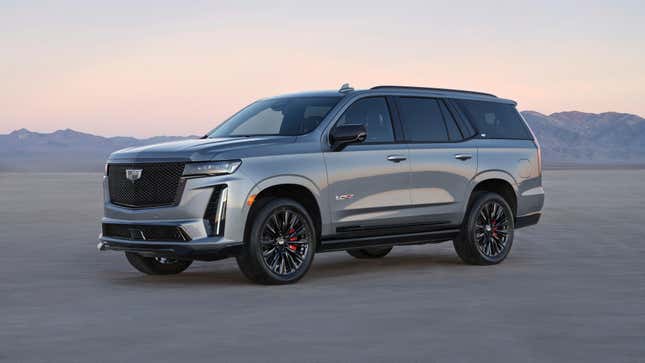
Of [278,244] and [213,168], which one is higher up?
[213,168]

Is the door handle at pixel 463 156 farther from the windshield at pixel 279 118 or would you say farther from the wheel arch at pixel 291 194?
the wheel arch at pixel 291 194

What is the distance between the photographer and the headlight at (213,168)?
10.7 metres

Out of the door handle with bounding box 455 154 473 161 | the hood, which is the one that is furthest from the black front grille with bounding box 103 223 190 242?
the door handle with bounding box 455 154 473 161

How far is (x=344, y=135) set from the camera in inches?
443

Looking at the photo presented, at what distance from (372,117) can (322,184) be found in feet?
4.09

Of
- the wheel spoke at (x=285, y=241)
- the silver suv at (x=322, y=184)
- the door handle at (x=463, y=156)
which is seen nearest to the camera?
the silver suv at (x=322, y=184)

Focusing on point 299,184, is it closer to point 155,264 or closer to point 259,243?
point 259,243

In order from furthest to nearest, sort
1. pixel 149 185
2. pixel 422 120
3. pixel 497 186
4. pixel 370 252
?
1. pixel 370 252
2. pixel 497 186
3. pixel 422 120
4. pixel 149 185

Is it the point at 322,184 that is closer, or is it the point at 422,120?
the point at 322,184

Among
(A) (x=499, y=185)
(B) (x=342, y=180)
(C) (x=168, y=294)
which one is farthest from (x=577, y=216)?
(C) (x=168, y=294)

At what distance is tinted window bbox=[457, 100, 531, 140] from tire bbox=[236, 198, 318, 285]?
314 cm

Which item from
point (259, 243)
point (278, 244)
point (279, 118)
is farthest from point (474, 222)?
point (259, 243)

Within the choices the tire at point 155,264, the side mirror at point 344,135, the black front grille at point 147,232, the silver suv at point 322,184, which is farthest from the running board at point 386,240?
the tire at point 155,264

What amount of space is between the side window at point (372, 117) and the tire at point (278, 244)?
4.27 ft
